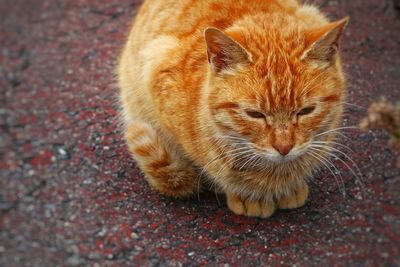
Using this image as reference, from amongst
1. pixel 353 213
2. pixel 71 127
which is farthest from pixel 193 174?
pixel 71 127

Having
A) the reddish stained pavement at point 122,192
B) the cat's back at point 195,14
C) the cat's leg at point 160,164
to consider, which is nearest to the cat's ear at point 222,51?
the cat's back at point 195,14

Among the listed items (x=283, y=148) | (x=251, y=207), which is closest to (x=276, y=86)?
(x=283, y=148)

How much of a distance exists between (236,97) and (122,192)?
41.2 inches

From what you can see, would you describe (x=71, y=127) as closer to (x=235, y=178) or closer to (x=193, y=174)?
(x=193, y=174)

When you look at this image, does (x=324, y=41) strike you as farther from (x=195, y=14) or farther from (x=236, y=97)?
(x=195, y=14)

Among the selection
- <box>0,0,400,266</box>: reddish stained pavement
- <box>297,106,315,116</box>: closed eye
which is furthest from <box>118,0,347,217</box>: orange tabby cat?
<box>0,0,400,266</box>: reddish stained pavement

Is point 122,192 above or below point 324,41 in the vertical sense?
below

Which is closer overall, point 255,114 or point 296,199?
point 255,114

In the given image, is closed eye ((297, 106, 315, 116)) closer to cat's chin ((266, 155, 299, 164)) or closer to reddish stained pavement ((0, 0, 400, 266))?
cat's chin ((266, 155, 299, 164))

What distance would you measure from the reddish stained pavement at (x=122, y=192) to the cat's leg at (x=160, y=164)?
119mm

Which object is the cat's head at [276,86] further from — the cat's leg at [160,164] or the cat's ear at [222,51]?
the cat's leg at [160,164]

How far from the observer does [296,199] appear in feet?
10.7

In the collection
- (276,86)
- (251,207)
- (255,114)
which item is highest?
(276,86)

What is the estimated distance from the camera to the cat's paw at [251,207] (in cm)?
325
